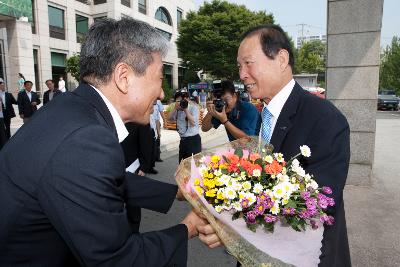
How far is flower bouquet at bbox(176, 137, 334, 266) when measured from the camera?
1.30m

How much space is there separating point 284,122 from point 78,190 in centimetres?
117

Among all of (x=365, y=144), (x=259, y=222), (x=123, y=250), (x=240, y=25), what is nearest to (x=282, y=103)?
(x=259, y=222)

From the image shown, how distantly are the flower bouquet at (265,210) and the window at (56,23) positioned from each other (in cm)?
3017

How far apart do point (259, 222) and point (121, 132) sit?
2.60 feet

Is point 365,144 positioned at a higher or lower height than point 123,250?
lower

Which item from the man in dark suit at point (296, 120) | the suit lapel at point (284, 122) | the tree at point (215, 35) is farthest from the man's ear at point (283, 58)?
the tree at point (215, 35)

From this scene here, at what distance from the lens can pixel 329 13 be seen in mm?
6035

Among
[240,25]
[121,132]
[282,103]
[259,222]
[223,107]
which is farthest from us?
[240,25]

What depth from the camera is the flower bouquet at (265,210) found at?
1298mm

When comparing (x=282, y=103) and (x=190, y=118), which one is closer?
(x=282, y=103)

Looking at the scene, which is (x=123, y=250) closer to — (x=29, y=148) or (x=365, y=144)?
(x=29, y=148)

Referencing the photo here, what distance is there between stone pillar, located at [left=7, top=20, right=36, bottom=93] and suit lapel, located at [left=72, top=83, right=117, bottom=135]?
72.9ft

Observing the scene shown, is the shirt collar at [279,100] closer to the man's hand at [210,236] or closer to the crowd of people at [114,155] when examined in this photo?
the crowd of people at [114,155]

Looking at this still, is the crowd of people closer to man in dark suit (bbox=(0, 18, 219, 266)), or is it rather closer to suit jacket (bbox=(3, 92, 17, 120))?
man in dark suit (bbox=(0, 18, 219, 266))
